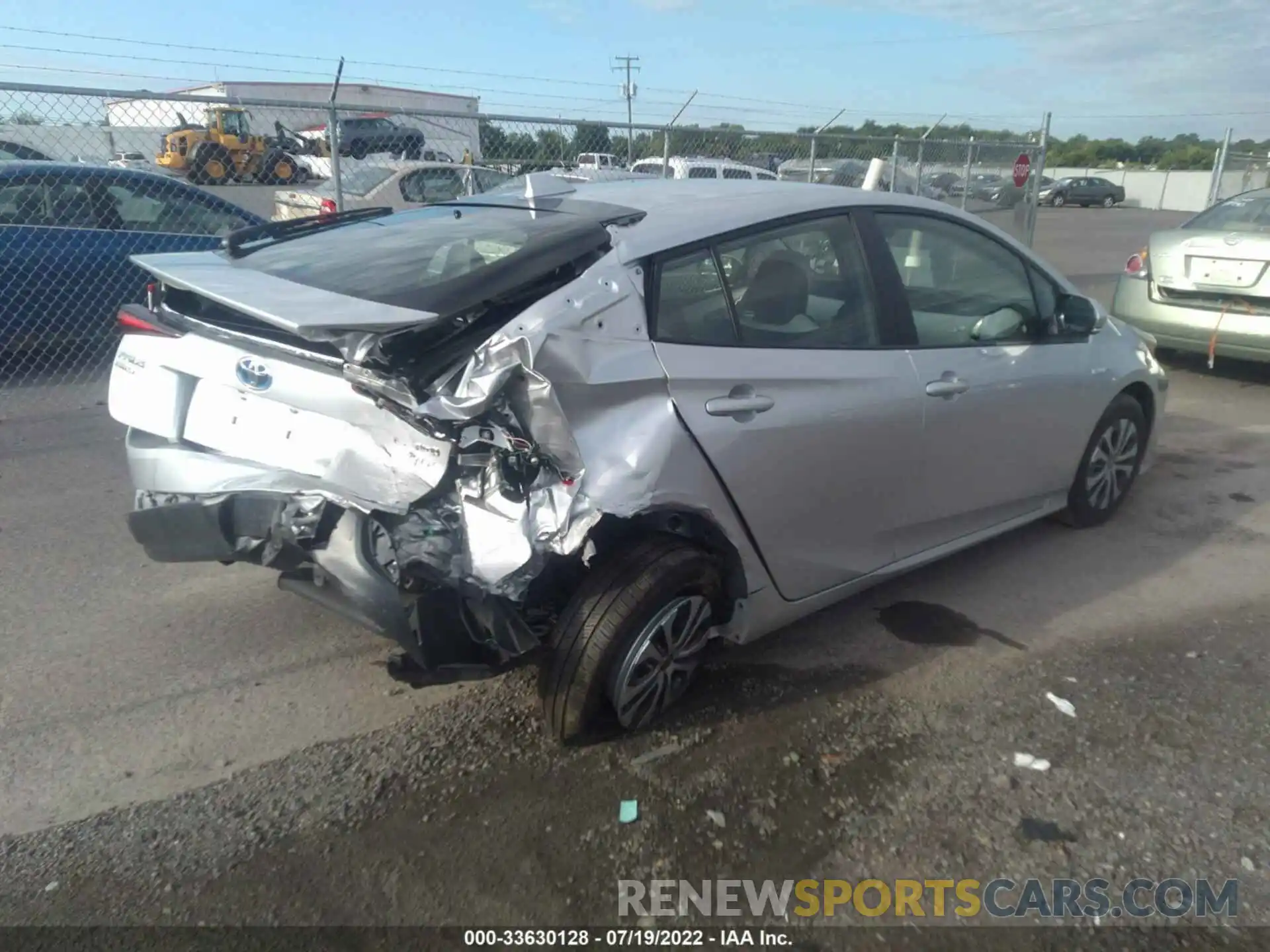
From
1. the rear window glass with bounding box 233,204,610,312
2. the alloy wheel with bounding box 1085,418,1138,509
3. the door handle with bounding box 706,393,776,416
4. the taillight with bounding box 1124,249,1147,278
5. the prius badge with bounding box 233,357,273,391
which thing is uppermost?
the rear window glass with bounding box 233,204,610,312

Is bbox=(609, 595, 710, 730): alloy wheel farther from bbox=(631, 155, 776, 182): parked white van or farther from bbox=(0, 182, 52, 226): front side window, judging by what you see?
bbox=(0, 182, 52, 226): front side window

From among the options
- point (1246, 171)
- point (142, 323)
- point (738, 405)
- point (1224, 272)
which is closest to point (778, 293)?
point (738, 405)

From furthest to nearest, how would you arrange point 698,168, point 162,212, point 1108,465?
point 698,168 < point 162,212 < point 1108,465

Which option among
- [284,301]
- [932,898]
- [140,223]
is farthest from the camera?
[140,223]

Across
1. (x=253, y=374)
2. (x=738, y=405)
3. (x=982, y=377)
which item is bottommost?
(x=982, y=377)

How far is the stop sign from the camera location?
12.9 metres

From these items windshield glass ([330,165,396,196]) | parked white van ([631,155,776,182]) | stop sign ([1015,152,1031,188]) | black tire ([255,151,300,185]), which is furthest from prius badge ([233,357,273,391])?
stop sign ([1015,152,1031,188])

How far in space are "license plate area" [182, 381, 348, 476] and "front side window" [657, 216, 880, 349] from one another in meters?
1.05

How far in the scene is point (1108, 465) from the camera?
4.87m

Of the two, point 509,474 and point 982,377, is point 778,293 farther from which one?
point 509,474

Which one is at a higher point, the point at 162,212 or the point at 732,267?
the point at 732,267

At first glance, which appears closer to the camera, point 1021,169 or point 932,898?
point 932,898

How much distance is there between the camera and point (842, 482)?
3352 millimetres

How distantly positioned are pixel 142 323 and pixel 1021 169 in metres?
12.4
